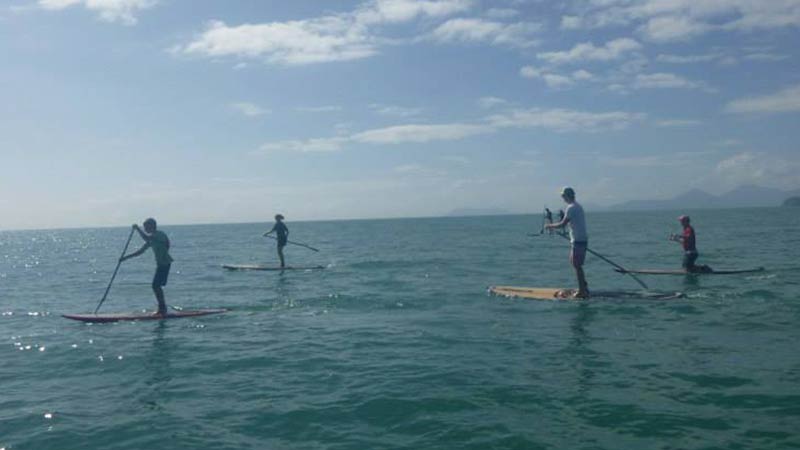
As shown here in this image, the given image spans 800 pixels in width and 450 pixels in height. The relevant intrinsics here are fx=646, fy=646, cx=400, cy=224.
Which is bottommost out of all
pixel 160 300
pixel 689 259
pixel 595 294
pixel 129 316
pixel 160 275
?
pixel 129 316

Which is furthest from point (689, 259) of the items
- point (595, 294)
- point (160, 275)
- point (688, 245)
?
point (160, 275)

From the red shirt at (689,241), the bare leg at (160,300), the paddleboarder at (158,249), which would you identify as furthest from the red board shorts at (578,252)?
the bare leg at (160,300)

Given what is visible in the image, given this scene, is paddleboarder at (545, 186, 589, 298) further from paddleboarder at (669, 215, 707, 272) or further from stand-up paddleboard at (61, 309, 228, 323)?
stand-up paddleboard at (61, 309, 228, 323)

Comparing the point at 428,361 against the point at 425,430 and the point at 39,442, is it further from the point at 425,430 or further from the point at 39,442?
the point at 39,442

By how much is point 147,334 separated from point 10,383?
420 cm

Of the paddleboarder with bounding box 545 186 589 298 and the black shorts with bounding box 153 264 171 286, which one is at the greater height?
the paddleboarder with bounding box 545 186 589 298

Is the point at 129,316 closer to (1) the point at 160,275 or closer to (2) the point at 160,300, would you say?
(2) the point at 160,300

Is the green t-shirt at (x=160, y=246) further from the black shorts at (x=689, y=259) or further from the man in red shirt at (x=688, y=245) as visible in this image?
the black shorts at (x=689, y=259)

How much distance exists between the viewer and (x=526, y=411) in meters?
8.71

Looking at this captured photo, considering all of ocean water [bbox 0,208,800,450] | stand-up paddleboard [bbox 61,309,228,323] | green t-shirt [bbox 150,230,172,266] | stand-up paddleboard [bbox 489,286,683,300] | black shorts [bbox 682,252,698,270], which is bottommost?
ocean water [bbox 0,208,800,450]

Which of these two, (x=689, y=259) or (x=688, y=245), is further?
(x=689, y=259)

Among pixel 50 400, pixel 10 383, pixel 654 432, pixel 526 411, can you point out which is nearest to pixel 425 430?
pixel 526 411

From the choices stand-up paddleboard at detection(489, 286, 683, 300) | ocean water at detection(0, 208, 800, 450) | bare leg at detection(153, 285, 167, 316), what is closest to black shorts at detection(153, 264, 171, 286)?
bare leg at detection(153, 285, 167, 316)

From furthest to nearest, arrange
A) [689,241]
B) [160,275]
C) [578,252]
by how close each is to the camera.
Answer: [689,241] < [578,252] < [160,275]
